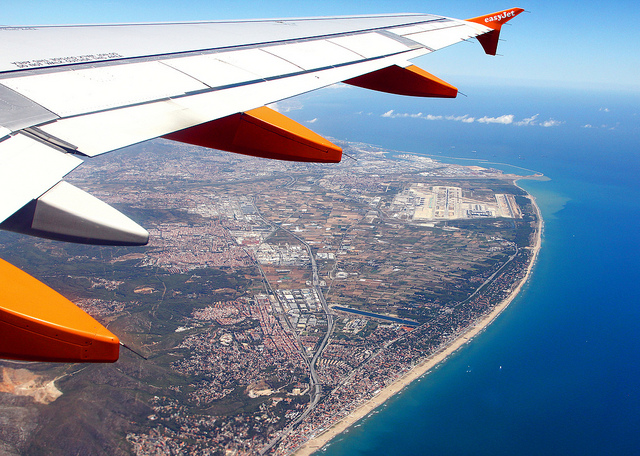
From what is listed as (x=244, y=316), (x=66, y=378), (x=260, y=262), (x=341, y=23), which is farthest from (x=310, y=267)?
(x=341, y=23)

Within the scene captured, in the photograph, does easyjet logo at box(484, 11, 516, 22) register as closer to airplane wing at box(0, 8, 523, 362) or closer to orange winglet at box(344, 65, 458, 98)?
airplane wing at box(0, 8, 523, 362)

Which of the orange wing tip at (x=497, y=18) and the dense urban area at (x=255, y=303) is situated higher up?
the orange wing tip at (x=497, y=18)

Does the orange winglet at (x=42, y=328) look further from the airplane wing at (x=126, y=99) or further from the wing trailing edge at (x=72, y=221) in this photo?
the wing trailing edge at (x=72, y=221)

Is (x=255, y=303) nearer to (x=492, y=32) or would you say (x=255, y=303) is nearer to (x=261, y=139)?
(x=492, y=32)

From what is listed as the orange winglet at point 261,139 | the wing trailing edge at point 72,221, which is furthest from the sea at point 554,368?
the wing trailing edge at point 72,221

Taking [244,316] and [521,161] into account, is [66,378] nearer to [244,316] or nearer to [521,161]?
[244,316]

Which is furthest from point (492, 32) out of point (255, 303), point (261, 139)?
point (255, 303)
